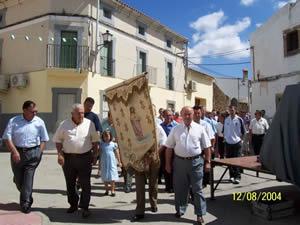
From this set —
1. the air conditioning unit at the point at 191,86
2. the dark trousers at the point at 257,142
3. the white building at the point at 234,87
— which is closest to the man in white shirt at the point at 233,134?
the dark trousers at the point at 257,142

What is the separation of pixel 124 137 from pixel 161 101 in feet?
61.5

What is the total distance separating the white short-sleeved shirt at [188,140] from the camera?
631cm

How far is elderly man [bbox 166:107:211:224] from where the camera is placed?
20.6 feet

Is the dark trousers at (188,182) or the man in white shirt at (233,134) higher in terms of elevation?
the man in white shirt at (233,134)

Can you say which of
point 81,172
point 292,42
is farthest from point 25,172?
point 292,42

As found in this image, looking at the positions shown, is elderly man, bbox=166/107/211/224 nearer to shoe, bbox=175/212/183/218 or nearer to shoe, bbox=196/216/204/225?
shoe, bbox=175/212/183/218

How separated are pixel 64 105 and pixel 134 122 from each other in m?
13.6

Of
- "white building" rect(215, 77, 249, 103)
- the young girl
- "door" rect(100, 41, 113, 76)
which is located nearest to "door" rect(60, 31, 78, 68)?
"door" rect(100, 41, 113, 76)

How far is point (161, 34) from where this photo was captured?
2602cm

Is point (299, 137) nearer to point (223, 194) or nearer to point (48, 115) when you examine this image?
point (223, 194)

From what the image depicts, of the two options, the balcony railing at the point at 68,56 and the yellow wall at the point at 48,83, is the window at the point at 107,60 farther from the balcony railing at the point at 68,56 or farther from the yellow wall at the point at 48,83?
the yellow wall at the point at 48,83

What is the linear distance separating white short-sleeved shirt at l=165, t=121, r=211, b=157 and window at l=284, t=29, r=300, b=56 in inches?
607

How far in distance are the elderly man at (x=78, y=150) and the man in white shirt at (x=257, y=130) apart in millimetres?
7121

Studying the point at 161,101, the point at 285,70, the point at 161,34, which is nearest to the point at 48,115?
the point at 161,101
